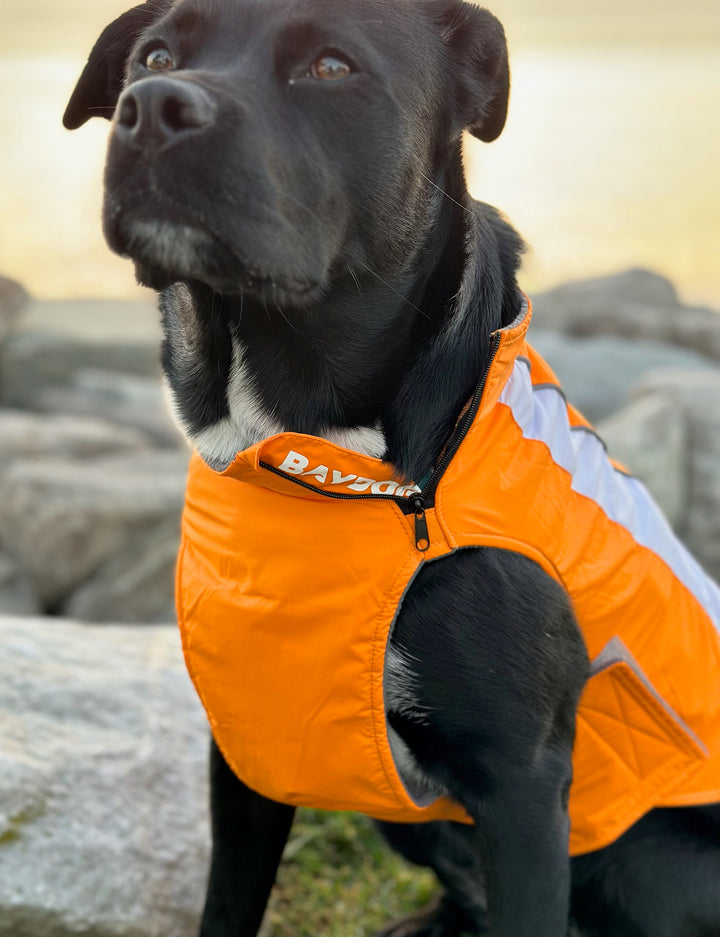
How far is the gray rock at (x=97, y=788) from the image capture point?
250 centimetres

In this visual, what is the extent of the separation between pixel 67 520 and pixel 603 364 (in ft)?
11.9

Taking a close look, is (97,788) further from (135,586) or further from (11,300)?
(11,300)

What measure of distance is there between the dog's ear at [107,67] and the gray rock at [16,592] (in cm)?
283

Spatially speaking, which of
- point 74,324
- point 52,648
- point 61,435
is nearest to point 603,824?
point 52,648

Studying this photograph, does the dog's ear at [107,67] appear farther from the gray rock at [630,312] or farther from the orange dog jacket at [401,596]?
the gray rock at [630,312]

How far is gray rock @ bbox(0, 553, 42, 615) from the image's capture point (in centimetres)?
473

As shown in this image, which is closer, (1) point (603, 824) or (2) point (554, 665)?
(2) point (554, 665)

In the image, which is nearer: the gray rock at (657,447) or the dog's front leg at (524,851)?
the dog's front leg at (524,851)

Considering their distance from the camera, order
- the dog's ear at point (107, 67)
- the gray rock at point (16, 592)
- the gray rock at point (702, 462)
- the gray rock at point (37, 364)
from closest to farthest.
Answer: the dog's ear at point (107, 67)
the gray rock at point (16, 592)
the gray rock at point (702, 462)
the gray rock at point (37, 364)

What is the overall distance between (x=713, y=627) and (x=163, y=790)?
145 cm

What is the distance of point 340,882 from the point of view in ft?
10.1

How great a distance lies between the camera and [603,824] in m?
2.23

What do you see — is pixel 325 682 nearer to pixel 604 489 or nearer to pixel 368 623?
pixel 368 623

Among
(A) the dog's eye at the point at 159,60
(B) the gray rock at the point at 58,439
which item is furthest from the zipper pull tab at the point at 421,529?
(B) the gray rock at the point at 58,439
